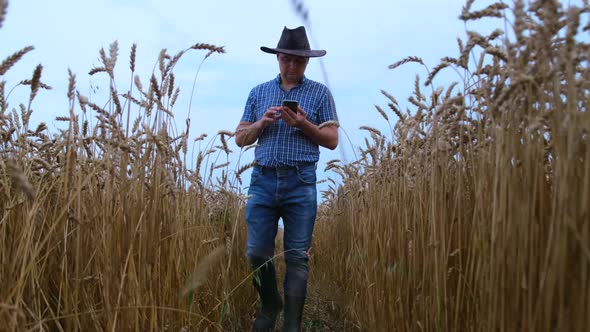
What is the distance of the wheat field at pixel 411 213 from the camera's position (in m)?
1.10

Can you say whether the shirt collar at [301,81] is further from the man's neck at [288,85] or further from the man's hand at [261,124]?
the man's hand at [261,124]

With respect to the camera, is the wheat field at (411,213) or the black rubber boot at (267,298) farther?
the black rubber boot at (267,298)

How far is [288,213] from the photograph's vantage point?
119 inches

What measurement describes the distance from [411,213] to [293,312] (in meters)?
1.27

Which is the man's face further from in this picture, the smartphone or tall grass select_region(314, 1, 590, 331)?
tall grass select_region(314, 1, 590, 331)

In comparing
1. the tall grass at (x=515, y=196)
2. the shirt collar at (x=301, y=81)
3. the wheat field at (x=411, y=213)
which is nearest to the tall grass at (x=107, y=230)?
the wheat field at (x=411, y=213)

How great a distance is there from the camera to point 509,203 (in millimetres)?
1204

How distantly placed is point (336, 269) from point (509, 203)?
3464mm

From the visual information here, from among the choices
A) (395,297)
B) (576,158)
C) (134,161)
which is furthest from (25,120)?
(576,158)

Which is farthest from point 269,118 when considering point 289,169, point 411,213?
point 411,213

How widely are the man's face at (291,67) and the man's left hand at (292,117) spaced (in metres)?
0.37

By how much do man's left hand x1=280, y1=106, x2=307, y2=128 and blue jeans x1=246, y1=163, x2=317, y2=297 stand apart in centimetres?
28

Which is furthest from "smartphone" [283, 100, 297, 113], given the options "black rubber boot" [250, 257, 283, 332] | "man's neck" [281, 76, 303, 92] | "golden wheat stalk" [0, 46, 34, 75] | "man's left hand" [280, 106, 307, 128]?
"golden wheat stalk" [0, 46, 34, 75]

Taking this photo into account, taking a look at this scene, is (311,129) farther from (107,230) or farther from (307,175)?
(107,230)
